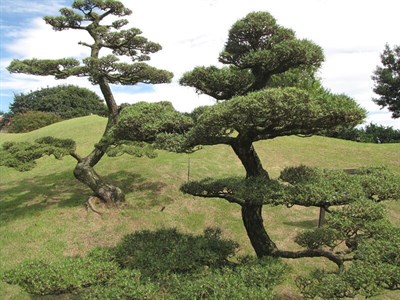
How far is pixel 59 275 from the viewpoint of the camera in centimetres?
693

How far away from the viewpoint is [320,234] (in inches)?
329

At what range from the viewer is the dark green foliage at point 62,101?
5781cm

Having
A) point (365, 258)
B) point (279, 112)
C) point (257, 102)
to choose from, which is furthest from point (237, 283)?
point (257, 102)

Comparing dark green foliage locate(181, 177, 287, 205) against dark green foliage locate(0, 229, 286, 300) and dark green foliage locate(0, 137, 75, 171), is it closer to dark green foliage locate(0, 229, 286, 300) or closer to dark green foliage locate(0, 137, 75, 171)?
dark green foliage locate(0, 229, 286, 300)

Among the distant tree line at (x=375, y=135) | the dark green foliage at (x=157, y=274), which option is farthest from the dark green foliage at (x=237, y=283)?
the distant tree line at (x=375, y=135)

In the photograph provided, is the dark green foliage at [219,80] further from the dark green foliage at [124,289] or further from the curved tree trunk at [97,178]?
the curved tree trunk at [97,178]

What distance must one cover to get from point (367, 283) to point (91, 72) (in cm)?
1151

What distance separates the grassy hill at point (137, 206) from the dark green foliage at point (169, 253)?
3.29m

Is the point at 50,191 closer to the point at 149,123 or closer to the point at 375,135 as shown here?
the point at 149,123

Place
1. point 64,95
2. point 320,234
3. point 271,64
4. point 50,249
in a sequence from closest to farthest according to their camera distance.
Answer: point 271,64 → point 320,234 → point 50,249 → point 64,95

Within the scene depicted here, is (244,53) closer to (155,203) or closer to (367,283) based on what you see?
(367,283)

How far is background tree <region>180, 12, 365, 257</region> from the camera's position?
6059 mm

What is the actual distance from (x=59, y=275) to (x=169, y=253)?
2.36 m

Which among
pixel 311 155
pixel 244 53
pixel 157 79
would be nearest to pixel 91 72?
pixel 157 79
